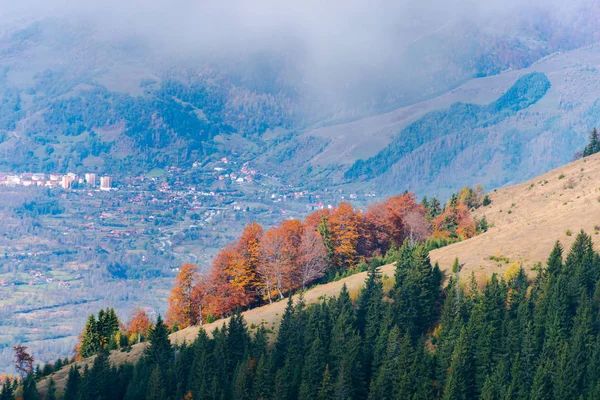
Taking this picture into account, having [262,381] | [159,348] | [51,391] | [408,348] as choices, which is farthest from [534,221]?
[51,391]

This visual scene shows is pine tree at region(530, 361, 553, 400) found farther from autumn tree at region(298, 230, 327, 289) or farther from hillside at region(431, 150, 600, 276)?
autumn tree at region(298, 230, 327, 289)

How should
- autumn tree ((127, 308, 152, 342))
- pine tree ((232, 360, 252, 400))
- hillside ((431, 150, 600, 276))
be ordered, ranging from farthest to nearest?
autumn tree ((127, 308, 152, 342)) < hillside ((431, 150, 600, 276)) < pine tree ((232, 360, 252, 400))

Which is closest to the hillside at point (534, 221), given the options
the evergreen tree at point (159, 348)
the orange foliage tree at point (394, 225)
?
the orange foliage tree at point (394, 225)

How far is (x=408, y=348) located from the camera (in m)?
91.1

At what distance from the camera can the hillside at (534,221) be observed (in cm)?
10562

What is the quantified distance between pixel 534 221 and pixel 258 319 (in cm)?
3951

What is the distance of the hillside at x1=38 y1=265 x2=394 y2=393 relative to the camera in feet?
359

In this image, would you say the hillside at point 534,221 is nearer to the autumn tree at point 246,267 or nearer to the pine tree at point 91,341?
the autumn tree at point 246,267

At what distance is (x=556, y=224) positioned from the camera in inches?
4400

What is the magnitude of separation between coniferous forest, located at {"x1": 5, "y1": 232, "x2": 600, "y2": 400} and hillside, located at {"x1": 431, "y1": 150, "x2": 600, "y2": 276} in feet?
15.7

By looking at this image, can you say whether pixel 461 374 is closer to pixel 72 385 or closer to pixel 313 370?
pixel 313 370

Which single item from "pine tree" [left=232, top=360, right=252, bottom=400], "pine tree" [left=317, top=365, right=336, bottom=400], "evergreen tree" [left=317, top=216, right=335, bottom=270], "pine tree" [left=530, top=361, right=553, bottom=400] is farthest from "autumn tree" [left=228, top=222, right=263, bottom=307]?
"pine tree" [left=530, top=361, right=553, bottom=400]

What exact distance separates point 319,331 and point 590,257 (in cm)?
3150

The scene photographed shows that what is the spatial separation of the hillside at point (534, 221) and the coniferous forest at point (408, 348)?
4.79m
